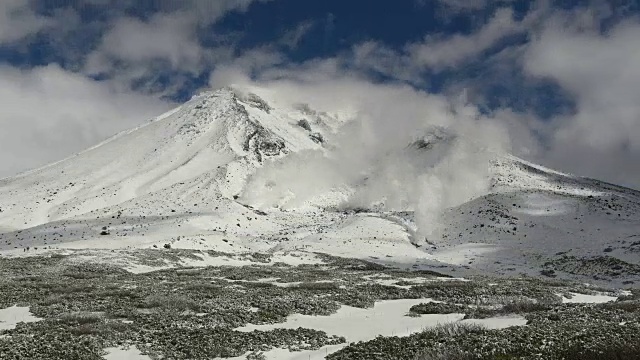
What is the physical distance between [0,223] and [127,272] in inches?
3246

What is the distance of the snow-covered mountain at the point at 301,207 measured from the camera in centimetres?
7773

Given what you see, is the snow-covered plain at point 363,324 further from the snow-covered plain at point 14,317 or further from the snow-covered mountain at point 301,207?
the snow-covered mountain at point 301,207

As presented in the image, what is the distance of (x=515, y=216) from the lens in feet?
333

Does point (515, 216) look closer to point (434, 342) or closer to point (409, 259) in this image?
point (409, 259)

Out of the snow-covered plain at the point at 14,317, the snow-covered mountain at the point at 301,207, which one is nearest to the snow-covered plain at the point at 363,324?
the snow-covered plain at the point at 14,317

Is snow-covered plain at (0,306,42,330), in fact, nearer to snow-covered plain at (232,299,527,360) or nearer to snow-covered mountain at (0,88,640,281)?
snow-covered plain at (232,299,527,360)

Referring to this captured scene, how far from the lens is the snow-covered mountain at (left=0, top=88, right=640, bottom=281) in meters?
77.7

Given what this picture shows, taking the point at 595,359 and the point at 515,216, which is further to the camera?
the point at 515,216

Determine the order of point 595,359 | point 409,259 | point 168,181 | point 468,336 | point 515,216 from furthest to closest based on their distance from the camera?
point 168,181, point 515,216, point 409,259, point 468,336, point 595,359

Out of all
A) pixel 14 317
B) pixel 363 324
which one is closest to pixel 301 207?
pixel 14 317

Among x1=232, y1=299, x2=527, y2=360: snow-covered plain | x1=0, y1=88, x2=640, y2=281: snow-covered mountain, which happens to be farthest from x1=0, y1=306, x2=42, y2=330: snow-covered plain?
x1=0, y1=88, x2=640, y2=281: snow-covered mountain

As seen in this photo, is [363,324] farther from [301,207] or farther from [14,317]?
[301,207]

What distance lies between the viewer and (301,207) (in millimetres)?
152250

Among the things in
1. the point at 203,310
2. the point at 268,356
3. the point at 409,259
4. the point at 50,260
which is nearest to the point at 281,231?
the point at 409,259
